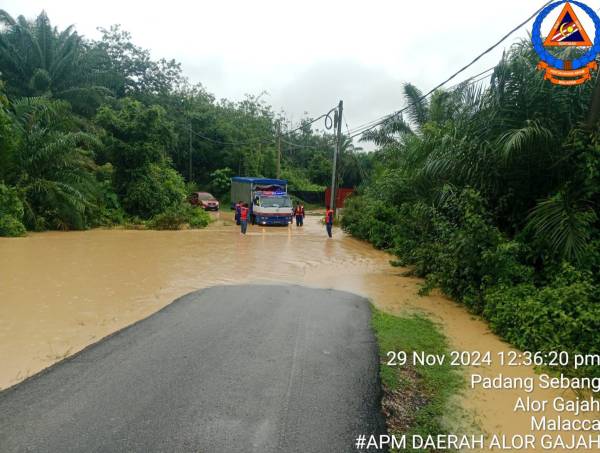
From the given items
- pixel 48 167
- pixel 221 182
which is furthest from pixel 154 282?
pixel 221 182

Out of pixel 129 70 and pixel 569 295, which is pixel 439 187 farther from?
pixel 129 70

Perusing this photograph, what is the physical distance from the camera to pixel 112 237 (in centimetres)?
1808

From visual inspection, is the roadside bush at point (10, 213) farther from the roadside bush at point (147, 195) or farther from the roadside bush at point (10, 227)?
the roadside bush at point (147, 195)

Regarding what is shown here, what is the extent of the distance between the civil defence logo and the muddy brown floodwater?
4485 millimetres

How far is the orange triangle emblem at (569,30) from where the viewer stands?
307 inches

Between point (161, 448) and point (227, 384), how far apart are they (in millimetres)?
1206

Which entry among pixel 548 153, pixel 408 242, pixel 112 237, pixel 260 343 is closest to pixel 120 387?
pixel 260 343

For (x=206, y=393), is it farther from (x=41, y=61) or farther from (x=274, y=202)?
(x=41, y=61)

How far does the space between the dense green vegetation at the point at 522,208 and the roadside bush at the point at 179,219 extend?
1430cm

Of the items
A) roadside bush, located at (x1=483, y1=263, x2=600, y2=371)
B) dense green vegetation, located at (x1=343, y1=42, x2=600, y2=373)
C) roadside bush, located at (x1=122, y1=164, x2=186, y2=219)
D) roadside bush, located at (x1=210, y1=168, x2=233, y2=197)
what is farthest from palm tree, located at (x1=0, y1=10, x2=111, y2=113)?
roadside bush, located at (x1=483, y1=263, x2=600, y2=371)

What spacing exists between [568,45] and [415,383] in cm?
665

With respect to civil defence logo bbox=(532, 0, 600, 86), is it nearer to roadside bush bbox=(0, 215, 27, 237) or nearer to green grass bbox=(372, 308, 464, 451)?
green grass bbox=(372, 308, 464, 451)

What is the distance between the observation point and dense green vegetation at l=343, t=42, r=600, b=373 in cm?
661

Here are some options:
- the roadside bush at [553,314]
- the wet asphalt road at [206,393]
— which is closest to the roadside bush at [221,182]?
the wet asphalt road at [206,393]
